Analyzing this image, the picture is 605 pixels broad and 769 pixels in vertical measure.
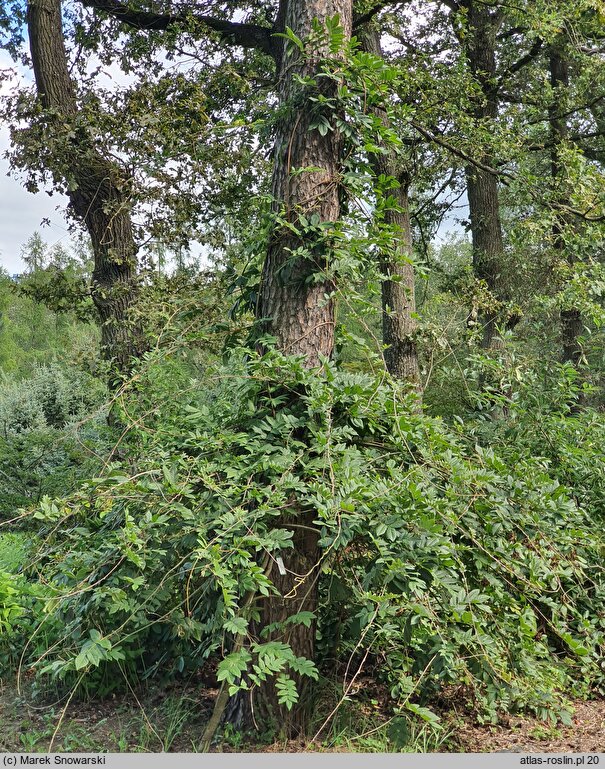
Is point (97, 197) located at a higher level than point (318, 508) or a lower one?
higher

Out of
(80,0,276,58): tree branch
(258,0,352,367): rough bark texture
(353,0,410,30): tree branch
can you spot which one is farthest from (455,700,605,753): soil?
(80,0,276,58): tree branch

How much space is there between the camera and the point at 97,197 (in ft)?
26.0

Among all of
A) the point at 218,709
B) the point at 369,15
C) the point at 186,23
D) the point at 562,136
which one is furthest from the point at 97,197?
the point at 562,136

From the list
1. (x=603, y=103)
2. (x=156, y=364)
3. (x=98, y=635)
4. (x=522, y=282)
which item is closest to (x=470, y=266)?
(x=522, y=282)

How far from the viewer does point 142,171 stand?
763 centimetres

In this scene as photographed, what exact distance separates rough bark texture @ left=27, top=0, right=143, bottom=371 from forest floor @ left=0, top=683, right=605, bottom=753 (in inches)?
157

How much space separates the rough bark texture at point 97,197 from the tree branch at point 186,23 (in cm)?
152

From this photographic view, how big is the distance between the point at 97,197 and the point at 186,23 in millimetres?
3207

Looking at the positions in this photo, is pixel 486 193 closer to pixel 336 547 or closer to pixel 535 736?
pixel 535 736

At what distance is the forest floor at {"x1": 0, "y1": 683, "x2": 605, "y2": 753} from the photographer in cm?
358

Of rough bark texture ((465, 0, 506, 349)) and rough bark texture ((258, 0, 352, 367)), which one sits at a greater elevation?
rough bark texture ((465, 0, 506, 349))

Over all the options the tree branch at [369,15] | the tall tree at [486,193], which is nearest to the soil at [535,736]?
the tall tree at [486,193]

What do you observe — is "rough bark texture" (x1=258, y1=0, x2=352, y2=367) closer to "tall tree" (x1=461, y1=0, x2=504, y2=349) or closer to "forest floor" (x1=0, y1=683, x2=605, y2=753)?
"forest floor" (x1=0, y1=683, x2=605, y2=753)

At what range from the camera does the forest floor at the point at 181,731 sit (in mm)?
3578
